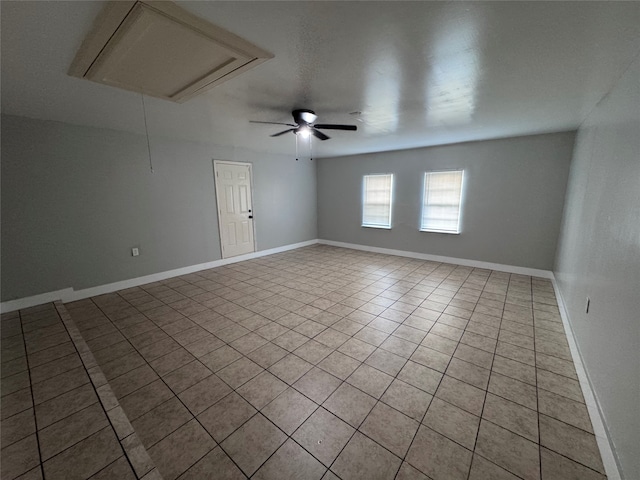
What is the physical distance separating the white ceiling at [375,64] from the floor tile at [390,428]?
2.50 meters

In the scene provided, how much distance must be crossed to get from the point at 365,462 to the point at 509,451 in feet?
2.86

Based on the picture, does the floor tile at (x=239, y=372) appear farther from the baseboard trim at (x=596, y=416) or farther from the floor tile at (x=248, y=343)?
the baseboard trim at (x=596, y=416)

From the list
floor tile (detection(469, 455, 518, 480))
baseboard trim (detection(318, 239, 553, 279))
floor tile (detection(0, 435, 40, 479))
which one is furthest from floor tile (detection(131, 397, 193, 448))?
baseboard trim (detection(318, 239, 553, 279))

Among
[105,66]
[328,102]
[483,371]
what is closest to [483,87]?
[328,102]

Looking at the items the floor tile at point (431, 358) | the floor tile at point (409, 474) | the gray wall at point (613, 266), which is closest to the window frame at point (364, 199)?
the gray wall at point (613, 266)

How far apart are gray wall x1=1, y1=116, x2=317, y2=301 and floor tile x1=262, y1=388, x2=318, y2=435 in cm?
366

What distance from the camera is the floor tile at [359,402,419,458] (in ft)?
5.05

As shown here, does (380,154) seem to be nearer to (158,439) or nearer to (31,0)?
(31,0)

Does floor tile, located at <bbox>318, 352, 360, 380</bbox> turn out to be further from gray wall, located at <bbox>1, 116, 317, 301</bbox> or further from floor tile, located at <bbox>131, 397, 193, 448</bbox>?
gray wall, located at <bbox>1, 116, 317, 301</bbox>

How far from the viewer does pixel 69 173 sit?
3428mm

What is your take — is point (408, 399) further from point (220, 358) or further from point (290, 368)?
point (220, 358)

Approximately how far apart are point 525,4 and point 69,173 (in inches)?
197

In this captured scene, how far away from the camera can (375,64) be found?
1.92 m

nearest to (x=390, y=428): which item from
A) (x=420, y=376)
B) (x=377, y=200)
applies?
(x=420, y=376)
